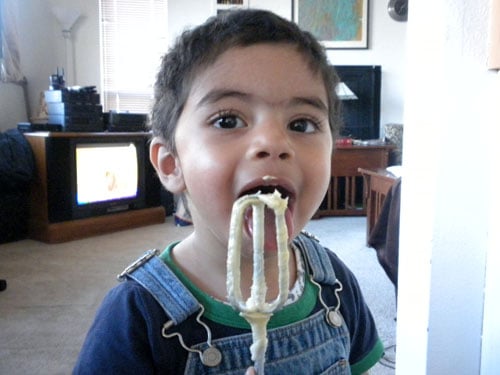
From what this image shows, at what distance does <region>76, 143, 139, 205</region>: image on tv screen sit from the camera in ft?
9.95

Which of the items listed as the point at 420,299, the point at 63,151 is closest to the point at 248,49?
the point at 420,299

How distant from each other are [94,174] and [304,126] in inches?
108

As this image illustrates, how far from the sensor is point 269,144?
487 mm

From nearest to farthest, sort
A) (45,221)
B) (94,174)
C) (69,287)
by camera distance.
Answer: (69,287), (45,221), (94,174)

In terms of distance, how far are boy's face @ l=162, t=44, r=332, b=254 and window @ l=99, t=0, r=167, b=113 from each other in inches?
150

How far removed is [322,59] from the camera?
2.04 feet

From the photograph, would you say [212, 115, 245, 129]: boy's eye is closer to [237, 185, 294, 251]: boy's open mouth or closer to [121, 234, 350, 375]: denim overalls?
[237, 185, 294, 251]: boy's open mouth

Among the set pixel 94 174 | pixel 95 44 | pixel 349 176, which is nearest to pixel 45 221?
pixel 94 174

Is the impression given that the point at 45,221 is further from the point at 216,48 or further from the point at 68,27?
the point at 216,48

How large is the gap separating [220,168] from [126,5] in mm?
4178

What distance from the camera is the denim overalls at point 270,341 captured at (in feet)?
1.82

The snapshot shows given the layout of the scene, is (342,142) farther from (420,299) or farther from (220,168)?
(220,168)

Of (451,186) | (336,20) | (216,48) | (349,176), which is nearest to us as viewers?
(216,48)

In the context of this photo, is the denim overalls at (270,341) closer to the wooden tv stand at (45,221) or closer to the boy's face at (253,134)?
the boy's face at (253,134)
